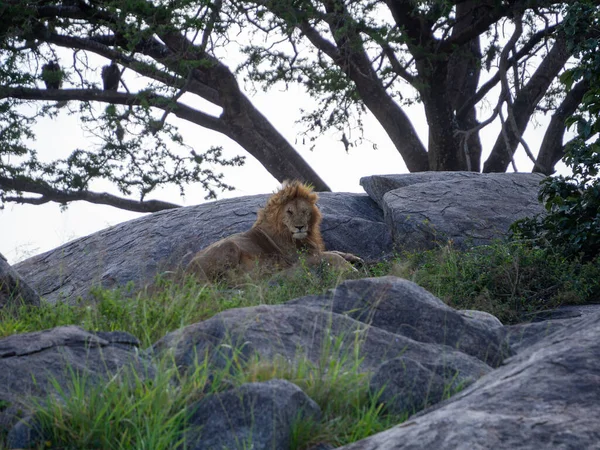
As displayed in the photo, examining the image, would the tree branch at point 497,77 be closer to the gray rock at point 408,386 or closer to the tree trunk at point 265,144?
the tree trunk at point 265,144

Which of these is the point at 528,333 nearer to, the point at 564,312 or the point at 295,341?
the point at 295,341

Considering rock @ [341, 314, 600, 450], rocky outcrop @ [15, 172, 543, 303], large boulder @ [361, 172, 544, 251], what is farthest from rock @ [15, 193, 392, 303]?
rock @ [341, 314, 600, 450]

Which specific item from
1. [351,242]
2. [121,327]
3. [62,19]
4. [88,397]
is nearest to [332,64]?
[62,19]

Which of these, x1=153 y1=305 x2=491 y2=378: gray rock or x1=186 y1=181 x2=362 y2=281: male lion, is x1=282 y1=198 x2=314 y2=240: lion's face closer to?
x1=186 y1=181 x2=362 y2=281: male lion

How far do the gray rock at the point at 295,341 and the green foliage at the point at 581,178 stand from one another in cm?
486

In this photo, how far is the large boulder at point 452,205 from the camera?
11.0m

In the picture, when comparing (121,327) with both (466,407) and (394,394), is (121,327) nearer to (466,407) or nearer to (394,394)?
(394,394)

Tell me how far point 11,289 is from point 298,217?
5.00 m

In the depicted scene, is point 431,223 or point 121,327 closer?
point 121,327

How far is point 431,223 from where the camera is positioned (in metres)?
11.1

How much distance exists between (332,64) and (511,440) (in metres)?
15.7

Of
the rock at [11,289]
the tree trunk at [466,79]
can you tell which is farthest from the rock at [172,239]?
the tree trunk at [466,79]

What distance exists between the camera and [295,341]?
4434 millimetres

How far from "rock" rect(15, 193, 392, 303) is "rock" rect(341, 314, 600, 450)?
7.76m
